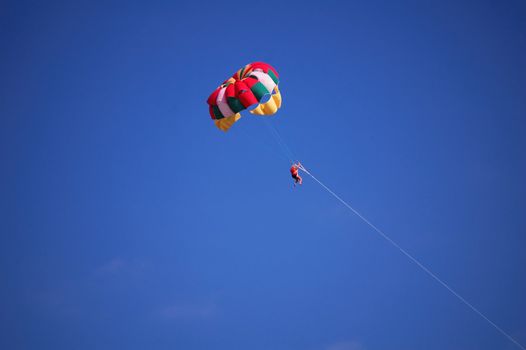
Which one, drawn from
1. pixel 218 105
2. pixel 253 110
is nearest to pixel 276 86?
pixel 253 110

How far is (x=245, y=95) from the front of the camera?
768 inches

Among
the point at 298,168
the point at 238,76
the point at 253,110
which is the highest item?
the point at 238,76

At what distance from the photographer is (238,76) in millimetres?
21344

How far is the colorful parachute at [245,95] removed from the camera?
19703mm

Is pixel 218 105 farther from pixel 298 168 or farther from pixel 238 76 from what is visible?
pixel 298 168

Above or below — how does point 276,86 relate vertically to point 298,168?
above

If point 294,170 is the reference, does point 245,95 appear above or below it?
above

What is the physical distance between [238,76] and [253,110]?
165cm

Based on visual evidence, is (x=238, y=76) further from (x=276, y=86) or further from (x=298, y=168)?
(x=298, y=168)

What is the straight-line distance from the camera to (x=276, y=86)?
21.2 m

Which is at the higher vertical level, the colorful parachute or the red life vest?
the colorful parachute

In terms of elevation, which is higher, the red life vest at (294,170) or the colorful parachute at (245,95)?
the colorful parachute at (245,95)

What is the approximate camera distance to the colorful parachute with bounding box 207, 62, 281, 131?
19703 mm

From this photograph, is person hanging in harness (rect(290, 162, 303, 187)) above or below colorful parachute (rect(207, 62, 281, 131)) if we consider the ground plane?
below
